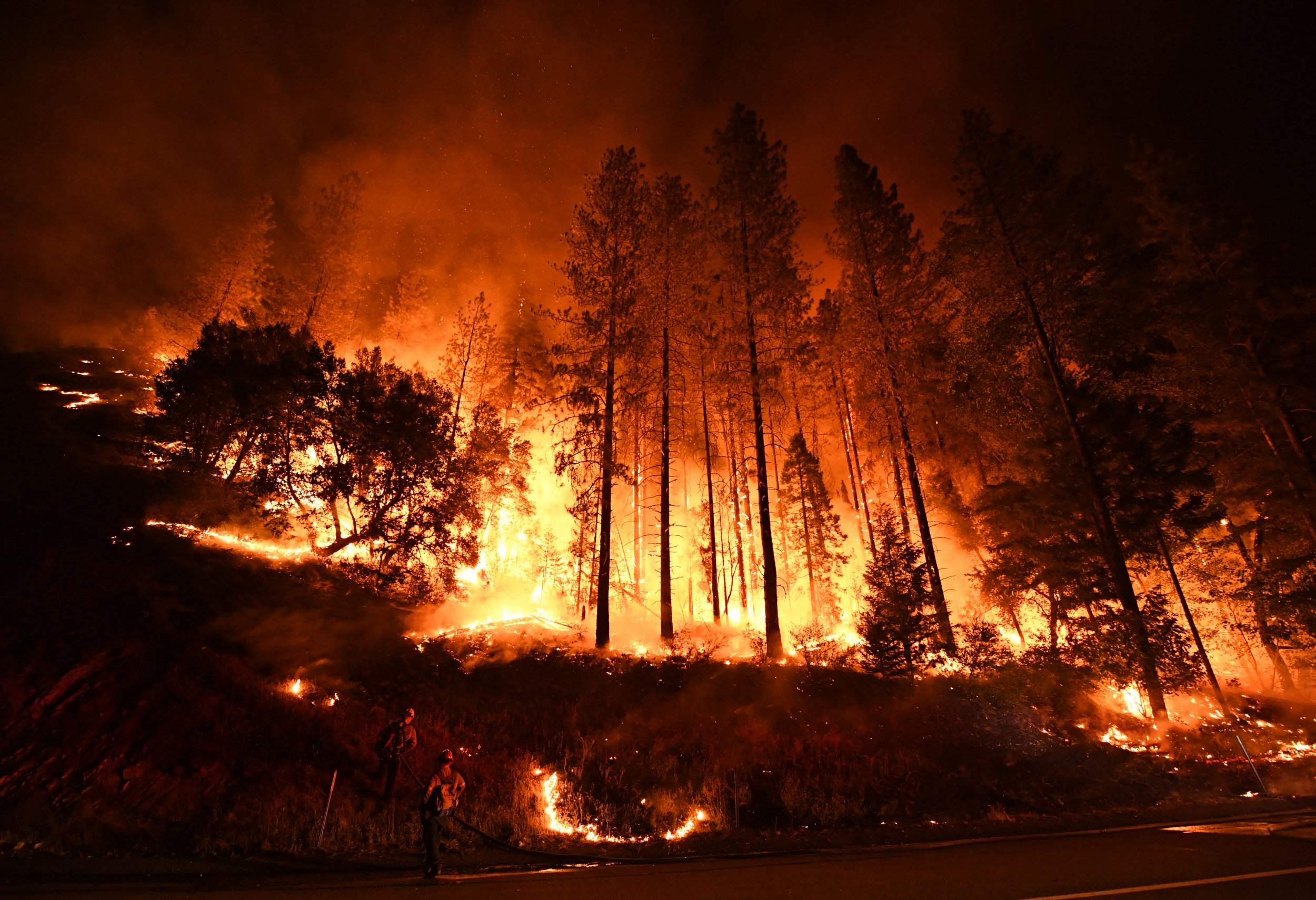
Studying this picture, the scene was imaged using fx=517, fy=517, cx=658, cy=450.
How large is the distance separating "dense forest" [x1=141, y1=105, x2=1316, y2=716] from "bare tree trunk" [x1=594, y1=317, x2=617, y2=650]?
0.32ft

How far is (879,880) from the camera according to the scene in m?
6.77

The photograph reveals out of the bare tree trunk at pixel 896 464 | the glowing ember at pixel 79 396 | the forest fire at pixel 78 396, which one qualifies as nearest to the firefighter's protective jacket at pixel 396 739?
the bare tree trunk at pixel 896 464

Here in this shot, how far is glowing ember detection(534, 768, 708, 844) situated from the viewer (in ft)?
27.8

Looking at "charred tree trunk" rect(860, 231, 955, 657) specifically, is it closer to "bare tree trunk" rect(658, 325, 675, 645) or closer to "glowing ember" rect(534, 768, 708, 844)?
"bare tree trunk" rect(658, 325, 675, 645)

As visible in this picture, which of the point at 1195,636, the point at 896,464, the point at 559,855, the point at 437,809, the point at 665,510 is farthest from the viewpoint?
the point at 896,464

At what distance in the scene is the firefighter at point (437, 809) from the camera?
22.2ft

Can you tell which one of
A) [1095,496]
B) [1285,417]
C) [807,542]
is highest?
[807,542]

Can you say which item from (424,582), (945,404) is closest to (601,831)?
(424,582)

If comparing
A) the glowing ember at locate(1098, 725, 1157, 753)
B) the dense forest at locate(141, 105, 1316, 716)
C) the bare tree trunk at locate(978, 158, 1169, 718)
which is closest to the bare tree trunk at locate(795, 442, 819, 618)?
the dense forest at locate(141, 105, 1316, 716)

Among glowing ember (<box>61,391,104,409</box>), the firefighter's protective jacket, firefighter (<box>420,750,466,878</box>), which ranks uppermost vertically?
glowing ember (<box>61,391,104,409</box>)

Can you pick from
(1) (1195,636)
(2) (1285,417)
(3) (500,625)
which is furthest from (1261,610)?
(3) (500,625)

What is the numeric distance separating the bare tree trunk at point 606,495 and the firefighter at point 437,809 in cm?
847

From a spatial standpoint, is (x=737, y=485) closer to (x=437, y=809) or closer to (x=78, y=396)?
(x=437, y=809)

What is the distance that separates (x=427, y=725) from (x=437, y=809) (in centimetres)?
470
